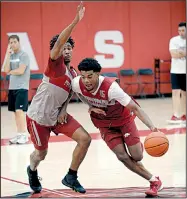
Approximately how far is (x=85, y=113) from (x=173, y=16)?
6.04 meters

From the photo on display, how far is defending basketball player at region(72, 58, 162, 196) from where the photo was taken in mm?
6152

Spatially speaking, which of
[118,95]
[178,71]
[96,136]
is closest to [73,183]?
[118,95]

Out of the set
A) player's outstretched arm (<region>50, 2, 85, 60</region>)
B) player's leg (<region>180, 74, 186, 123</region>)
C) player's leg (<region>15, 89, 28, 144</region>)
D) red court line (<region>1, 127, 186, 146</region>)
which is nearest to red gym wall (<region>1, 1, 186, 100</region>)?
player's leg (<region>180, 74, 186, 123</region>)

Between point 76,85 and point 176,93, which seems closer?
point 76,85

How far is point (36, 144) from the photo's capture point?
676 cm

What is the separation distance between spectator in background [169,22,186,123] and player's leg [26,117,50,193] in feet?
19.9

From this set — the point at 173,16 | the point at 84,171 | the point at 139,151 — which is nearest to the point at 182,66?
the point at 84,171

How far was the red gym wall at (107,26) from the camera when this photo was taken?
1814 centimetres

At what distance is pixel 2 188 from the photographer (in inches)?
284

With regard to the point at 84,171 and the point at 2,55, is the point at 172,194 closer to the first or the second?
the point at 84,171

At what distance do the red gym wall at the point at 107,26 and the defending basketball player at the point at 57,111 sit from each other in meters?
11.4

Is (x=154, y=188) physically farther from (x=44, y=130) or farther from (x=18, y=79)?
(x=18, y=79)

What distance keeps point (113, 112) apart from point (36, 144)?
0.97 meters

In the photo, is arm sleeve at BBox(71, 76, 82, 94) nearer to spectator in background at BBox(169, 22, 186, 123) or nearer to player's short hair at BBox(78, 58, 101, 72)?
player's short hair at BBox(78, 58, 101, 72)
